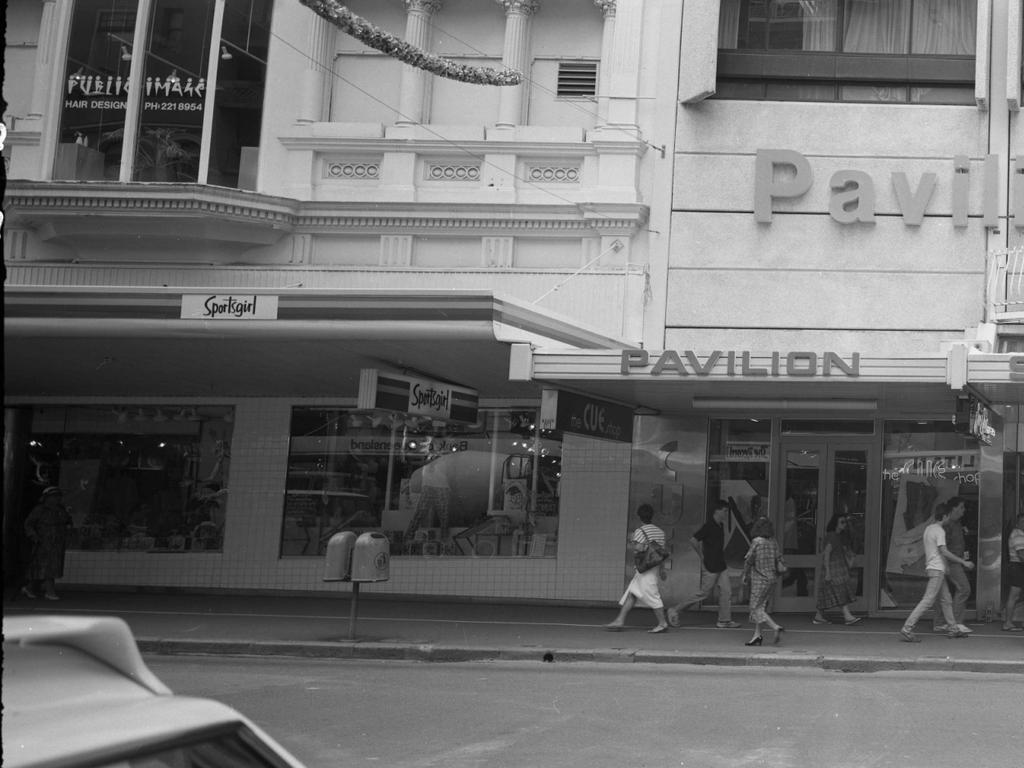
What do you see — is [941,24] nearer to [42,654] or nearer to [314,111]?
[314,111]

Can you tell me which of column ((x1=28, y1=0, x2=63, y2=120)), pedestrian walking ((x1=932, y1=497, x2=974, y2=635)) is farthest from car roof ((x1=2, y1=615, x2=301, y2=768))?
column ((x1=28, y1=0, x2=63, y2=120))

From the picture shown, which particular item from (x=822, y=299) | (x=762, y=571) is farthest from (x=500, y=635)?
(x=822, y=299)

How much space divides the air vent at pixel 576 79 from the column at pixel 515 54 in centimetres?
53

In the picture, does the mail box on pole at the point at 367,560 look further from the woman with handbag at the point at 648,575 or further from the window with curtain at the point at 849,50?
the window with curtain at the point at 849,50

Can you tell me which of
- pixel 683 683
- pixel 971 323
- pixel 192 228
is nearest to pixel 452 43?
pixel 192 228

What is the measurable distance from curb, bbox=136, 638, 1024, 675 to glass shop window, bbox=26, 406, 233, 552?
5.57m

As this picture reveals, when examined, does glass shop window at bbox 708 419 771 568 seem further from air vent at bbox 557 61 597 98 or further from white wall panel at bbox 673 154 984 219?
air vent at bbox 557 61 597 98

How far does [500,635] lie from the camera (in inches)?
583

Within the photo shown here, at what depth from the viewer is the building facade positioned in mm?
17484

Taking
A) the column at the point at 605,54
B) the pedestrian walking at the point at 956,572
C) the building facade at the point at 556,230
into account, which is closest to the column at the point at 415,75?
the building facade at the point at 556,230

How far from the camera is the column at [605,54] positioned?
18234 mm

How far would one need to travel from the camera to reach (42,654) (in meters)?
2.01

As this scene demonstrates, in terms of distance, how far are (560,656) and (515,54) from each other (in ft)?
29.7

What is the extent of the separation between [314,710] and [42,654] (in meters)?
8.20
